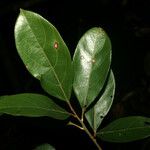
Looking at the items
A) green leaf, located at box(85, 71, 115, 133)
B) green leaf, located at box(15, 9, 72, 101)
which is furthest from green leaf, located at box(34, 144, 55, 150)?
green leaf, located at box(15, 9, 72, 101)

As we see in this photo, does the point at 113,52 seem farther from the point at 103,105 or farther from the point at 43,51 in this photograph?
the point at 43,51

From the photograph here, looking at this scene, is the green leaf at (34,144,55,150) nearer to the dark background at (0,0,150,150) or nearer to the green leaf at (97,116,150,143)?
the dark background at (0,0,150,150)

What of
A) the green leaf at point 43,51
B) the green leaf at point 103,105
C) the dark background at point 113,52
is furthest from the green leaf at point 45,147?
the green leaf at point 43,51

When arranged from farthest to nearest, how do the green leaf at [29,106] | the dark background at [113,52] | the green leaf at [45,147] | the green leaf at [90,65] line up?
the dark background at [113,52]
the green leaf at [45,147]
the green leaf at [90,65]
the green leaf at [29,106]

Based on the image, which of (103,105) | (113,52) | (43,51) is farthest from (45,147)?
(113,52)

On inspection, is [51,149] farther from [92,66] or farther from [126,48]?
[126,48]

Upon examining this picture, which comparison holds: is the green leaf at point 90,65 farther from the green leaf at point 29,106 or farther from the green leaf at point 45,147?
the green leaf at point 45,147

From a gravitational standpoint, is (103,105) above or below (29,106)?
below
